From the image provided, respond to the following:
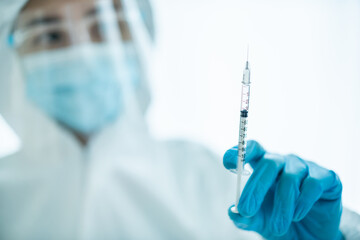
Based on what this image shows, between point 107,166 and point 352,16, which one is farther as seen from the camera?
point 107,166

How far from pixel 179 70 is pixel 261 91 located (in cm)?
36

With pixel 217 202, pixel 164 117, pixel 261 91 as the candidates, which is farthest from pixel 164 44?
pixel 217 202

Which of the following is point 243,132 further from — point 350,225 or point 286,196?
point 350,225

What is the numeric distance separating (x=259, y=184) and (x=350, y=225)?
11.7 inches

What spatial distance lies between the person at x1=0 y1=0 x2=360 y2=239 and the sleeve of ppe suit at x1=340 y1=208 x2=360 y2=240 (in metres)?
0.41

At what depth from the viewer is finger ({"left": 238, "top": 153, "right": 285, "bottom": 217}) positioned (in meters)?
0.57

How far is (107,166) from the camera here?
124 centimetres

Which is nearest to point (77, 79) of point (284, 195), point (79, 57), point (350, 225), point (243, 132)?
point (79, 57)

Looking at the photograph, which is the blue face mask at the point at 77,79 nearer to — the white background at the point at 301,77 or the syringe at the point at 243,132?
the white background at the point at 301,77

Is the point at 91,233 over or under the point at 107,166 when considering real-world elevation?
under

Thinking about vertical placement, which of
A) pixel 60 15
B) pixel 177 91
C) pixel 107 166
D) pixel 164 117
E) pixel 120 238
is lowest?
pixel 120 238

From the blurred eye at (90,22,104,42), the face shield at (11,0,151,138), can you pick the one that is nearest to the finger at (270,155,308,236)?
Result: the face shield at (11,0,151,138)

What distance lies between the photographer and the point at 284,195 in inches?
22.6

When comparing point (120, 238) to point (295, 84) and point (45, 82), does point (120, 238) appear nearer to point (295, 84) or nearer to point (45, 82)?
point (45, 82)
